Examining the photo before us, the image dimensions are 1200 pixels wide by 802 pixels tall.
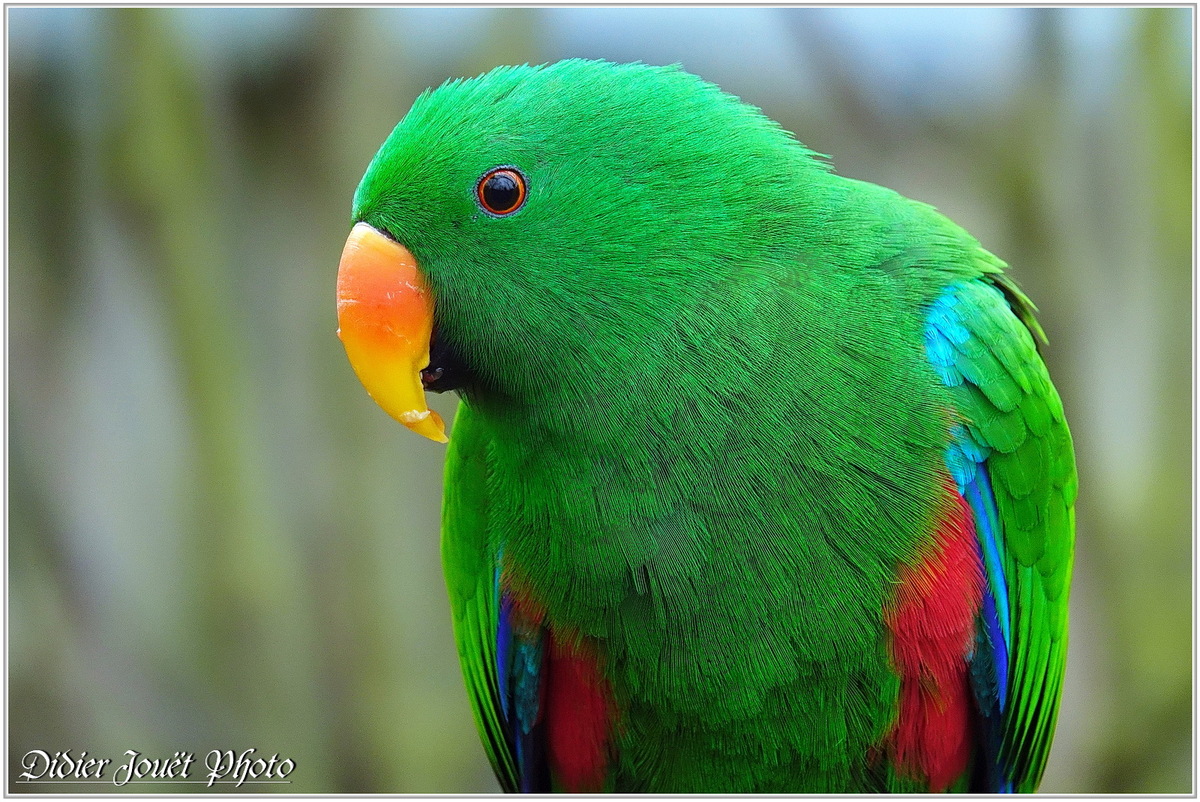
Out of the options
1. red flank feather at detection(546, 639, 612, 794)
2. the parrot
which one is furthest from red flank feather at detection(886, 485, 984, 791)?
red flank feather at detection(546, 639, 612, 794)

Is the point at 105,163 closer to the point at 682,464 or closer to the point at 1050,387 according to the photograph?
the point at 682,464

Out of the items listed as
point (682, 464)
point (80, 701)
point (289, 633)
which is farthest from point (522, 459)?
point (80, 701)

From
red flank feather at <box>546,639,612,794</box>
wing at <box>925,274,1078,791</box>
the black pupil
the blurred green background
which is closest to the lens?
the black pupil

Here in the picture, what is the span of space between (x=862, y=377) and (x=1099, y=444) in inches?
67.8

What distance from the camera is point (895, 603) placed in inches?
52.8

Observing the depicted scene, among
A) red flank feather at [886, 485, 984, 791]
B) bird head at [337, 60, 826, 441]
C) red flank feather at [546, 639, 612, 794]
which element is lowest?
red flank feather at [546, 639, 612, 794]

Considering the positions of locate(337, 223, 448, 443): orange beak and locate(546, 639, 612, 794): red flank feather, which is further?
locate(546, 639, 612, 794): red flank feather

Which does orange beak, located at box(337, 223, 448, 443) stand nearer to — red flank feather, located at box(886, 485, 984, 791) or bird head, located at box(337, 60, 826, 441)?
bird head, located at box(337, 60, 826, 441)

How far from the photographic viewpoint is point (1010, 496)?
4.72 ft

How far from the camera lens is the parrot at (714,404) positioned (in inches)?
47.0

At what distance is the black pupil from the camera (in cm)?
117

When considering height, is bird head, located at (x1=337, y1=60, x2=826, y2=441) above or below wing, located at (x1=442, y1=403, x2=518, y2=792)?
above

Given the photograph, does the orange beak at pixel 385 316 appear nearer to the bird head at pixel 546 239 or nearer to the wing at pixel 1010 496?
the bird head at pixel 546 239

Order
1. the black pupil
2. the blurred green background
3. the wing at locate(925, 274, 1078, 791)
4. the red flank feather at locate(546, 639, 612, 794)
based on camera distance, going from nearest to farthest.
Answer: the black pupil
the wing at locate(925, 274, 1078, 791)
the red flank feather at locate(546, 639, 612, 794)
the blurred green background
